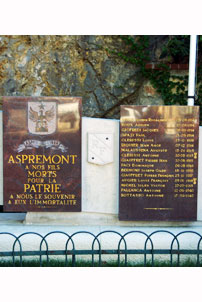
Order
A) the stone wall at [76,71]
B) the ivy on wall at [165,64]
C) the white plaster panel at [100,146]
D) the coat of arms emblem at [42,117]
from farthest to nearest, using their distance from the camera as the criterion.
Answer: the stone wall at [76,71]
the ivy on wall at [165,64]
the white plaster panel at [100,146]
the coat of arms emblem at [42,117]

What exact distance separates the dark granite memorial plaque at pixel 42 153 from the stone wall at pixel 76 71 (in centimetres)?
411

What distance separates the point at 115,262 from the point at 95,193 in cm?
170

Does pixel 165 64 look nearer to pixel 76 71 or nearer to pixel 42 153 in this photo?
pixel 76 71

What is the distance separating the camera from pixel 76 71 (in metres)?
10.0

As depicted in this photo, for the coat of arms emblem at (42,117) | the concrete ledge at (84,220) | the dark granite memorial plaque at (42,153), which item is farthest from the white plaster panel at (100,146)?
the concrete ledge at (84,220)

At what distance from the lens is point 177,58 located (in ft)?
32.1

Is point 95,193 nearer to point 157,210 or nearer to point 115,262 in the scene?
point 157,210

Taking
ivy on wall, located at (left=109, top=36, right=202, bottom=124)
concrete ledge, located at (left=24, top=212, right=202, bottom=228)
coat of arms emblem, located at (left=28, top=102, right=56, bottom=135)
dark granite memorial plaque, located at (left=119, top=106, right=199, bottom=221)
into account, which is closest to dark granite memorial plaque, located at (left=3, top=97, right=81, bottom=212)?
coat of arms emblem, located at (left=28, top=102, right=56, bottom=135)

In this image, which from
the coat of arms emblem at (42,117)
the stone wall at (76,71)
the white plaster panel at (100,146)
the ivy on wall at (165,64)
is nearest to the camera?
the coat of arms emblem at (42,117)

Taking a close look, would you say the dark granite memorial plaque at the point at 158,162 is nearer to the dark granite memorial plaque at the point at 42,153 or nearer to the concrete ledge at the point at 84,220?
the concrete ledge at the point at 84,220

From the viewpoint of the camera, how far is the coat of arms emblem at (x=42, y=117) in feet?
19.4

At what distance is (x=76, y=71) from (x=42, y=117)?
4.36 metres

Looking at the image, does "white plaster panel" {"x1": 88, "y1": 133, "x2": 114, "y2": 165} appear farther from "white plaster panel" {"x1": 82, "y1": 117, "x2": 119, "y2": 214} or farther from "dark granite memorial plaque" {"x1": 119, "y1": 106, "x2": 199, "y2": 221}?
"dark granite memorial plaque" {"x1": 119, "y1": 106, "x2": 199, "y2": 221}

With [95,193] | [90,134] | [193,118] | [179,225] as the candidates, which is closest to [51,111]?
[90,134]
